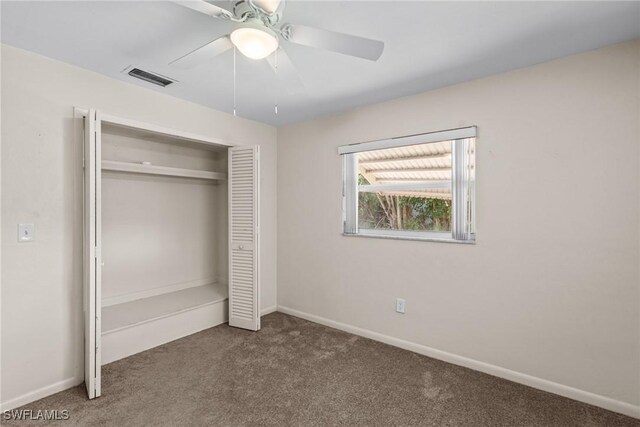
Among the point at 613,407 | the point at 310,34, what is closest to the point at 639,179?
the point at 613,407

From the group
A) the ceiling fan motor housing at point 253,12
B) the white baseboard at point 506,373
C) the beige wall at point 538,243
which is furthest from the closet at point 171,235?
the ceiling fan motor housing at point 253,12

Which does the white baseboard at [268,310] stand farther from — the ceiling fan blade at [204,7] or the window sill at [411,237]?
the ceiling fan blade at [204,7]

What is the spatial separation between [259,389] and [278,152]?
2677mm

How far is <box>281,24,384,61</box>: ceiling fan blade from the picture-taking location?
1.41m

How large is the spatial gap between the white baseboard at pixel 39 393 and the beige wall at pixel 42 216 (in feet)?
0.04

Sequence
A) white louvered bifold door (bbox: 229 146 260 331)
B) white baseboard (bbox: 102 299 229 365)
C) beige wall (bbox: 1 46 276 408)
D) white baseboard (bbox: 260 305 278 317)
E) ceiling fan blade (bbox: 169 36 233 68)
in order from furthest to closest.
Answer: white baseboard (bbox: 260 305 278 317) → white louvered bifold door (bbox: 229 146 260 331) → white baseboard (bbox: 102 299 229 365) → beige wall (bbox: 1 46 276 408) → ceiling fan blade (bbox: 169 36 233 68)

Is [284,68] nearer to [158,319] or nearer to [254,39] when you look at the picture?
[254,39]

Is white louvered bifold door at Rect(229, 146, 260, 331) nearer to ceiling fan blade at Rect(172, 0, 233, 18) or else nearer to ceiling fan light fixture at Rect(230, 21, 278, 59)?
ceiling fan light fixture at Rect(230, 21, 278, 59)

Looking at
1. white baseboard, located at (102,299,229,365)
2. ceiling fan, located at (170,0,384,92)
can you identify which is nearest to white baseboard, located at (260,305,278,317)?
white baseboard, located at (102,299,229,365)

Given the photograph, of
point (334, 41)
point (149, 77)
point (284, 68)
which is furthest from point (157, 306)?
point (334, 41)

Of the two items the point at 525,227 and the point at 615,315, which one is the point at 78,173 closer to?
the point at 525,227

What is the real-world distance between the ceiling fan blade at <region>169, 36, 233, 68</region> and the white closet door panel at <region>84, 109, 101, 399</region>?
92 cm

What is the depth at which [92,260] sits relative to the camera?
214 centimetres

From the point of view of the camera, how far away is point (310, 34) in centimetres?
147
